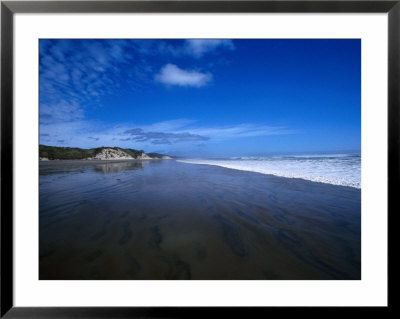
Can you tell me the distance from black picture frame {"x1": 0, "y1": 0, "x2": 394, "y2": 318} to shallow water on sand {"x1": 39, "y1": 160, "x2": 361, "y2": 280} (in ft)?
0.65

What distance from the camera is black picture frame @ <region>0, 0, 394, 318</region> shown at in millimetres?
1120

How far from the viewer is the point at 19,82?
1.28m

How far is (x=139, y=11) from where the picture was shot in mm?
1220

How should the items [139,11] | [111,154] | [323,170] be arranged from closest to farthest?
1. [139,11]
2. [323,170]
3. [111,154]

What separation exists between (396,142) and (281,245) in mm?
1202

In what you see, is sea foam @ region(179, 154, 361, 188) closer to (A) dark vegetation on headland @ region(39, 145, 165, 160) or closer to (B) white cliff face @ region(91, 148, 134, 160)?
(A) dark vegetation on headland @ region(39, 145, 165, 160)

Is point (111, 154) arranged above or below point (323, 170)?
above

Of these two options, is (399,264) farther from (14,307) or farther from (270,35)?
(14,307)

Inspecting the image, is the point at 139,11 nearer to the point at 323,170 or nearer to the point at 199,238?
the point at 199,238

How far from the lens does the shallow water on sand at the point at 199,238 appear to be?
4.30ft

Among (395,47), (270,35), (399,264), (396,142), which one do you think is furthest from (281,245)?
(270,35)

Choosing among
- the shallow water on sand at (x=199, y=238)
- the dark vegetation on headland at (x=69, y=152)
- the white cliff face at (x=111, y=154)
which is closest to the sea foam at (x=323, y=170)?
the shallow water on sand at (x=199, y=238)

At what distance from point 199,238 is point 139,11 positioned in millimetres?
2051

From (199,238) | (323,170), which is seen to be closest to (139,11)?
(199,238)
